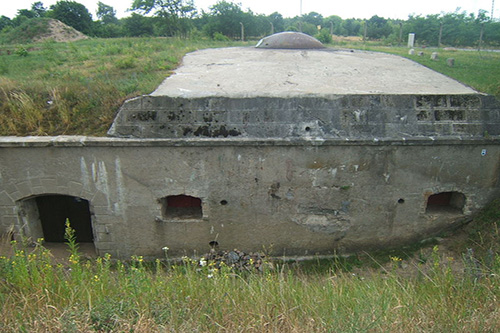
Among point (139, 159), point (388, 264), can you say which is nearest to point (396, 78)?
point (388, 264)

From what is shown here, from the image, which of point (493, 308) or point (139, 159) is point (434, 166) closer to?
point (493, 308)

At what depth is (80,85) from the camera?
24.7 feet

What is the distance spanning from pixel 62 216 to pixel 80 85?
2.86m

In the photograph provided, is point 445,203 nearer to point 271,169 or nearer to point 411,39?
point 271,169

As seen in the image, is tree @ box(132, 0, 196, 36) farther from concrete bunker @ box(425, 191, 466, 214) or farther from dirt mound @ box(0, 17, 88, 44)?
concrete bunker @ box(425, 191, 466, 214)

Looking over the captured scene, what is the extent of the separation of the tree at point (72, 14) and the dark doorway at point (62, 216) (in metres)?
27.9

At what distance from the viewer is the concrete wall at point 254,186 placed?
6.27 meters

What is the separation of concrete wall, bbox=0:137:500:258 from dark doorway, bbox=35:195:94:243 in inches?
20.2

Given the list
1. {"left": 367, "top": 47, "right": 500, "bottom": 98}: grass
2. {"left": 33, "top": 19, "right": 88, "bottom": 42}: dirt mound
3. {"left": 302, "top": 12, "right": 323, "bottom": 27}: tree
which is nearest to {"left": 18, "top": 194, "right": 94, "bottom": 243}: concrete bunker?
{"left": 367, "top": 47, "right": 500, "bottom": 98}: grass

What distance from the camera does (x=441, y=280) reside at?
4.02 m

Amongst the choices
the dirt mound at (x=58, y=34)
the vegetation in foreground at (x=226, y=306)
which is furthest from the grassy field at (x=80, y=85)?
the dirt mound at (x=58, y=34)

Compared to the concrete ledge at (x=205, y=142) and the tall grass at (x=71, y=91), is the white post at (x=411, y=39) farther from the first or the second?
the concrete ledge at (x=205, y=142)

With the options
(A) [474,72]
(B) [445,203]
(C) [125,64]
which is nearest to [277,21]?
(A) [474,72]

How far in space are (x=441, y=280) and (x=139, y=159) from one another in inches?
195
